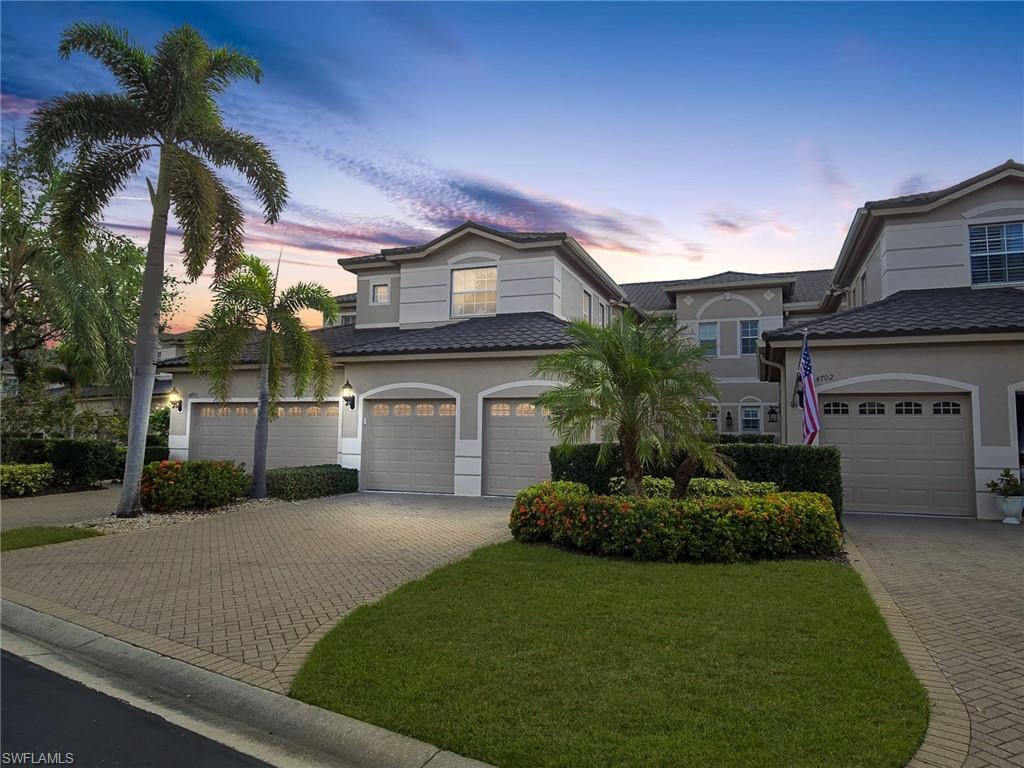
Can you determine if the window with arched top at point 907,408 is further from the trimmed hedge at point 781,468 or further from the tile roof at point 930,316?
the trimmed hedge at point 781,468

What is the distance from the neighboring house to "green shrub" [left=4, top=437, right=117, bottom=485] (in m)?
1.91

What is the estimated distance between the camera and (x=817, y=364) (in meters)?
13.1

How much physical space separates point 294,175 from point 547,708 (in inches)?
502

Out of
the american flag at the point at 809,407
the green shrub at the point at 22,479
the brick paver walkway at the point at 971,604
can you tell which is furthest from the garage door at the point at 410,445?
the brick paver walkway at the point at 971,604

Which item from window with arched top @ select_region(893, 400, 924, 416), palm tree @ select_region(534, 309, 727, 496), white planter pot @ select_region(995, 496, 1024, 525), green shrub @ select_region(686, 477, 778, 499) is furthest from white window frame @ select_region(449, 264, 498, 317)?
white planter pot @ select_region(995, 496, 1024, 525)

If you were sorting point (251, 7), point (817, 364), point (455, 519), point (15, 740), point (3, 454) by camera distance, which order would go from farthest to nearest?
point (3, 454) → point (817, 364) → point (455, 519) → point (251, 7) → point (15, 740)

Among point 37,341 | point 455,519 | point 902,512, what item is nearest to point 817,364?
point 902,512

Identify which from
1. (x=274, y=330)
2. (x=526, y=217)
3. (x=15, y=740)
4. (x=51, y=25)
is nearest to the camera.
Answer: (x=15, y=740)

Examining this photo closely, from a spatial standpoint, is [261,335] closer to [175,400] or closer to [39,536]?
[39,536]

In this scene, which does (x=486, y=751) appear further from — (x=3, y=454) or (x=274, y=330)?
(x=3, y=454)

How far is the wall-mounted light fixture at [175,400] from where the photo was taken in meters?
18.9

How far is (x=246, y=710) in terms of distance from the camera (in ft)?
13.4

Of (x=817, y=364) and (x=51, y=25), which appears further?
(x=817, y=364)

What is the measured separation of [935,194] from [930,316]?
358 centimetres
